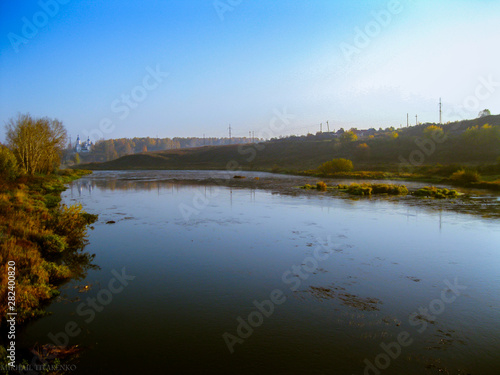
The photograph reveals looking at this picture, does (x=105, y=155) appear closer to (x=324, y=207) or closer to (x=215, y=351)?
(x=324, y=207)

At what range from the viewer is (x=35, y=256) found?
875cm

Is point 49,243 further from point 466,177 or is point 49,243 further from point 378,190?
point 466,177

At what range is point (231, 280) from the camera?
8.96 meters

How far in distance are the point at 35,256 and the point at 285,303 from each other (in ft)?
20.5

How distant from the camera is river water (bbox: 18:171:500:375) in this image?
219 inches

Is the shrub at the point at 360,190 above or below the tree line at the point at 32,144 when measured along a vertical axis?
below

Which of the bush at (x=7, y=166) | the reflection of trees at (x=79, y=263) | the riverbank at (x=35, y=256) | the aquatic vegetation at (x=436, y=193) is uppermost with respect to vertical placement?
the bush at (x=7, y=166)

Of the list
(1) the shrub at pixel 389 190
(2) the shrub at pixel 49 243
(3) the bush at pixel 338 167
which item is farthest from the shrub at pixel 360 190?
(2) the shrub at pixel 49 243

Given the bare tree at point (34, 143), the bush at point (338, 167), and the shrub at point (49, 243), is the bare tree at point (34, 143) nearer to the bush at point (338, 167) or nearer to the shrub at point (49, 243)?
the shrub at point (49, 243)

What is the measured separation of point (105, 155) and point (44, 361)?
584 ft

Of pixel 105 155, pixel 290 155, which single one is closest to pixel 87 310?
pixel 290 155

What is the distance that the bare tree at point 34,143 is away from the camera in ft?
120

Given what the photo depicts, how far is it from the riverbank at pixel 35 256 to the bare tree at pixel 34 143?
24654mm

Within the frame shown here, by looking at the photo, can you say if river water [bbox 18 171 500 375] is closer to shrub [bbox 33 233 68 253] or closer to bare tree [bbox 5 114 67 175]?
shrub [bbox 33 233 68 253]
